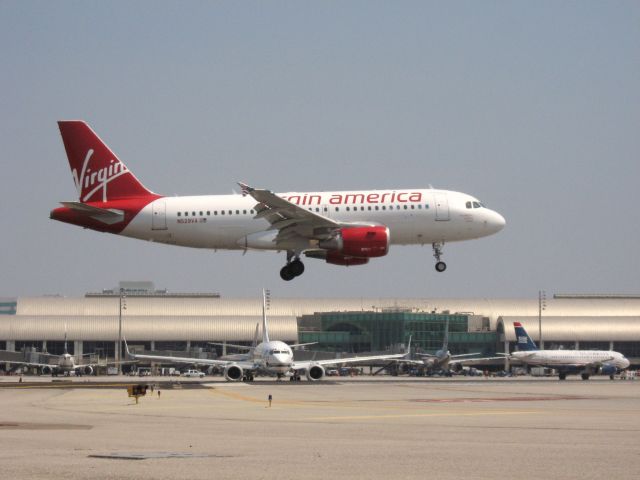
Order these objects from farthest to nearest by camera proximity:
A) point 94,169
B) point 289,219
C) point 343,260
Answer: point 94,169, point 343,260, point 289,219

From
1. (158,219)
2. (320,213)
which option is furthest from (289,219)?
(158,219)

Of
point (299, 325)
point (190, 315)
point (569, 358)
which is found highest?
point (190, 315)

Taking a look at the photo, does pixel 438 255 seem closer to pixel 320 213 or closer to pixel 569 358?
pixel 320 213

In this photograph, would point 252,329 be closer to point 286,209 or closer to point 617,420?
point 286,209

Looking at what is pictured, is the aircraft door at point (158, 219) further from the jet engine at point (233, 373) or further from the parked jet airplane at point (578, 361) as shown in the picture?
the parked jet airplane at point (578, 361)

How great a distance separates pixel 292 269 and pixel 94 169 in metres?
15.2

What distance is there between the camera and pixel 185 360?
114 meters

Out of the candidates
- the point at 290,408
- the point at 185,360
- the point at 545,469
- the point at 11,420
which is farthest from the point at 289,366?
the point at 545,469

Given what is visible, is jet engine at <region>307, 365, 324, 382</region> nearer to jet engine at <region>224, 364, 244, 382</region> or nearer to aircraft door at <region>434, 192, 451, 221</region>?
jet engine at <region>224, 364, 244, 382</region>

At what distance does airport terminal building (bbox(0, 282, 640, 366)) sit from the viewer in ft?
601

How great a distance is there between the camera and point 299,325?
192000mm

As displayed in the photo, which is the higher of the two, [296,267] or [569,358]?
[296,267]

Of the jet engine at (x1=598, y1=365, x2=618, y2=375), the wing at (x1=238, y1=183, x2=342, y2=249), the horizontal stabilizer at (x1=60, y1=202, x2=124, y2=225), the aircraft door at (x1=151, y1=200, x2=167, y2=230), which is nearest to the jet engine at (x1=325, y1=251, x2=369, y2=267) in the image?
the wing at (x1=238, y1=183, x2=342, y2=249)

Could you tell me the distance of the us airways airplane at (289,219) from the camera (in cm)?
Result: 7119
